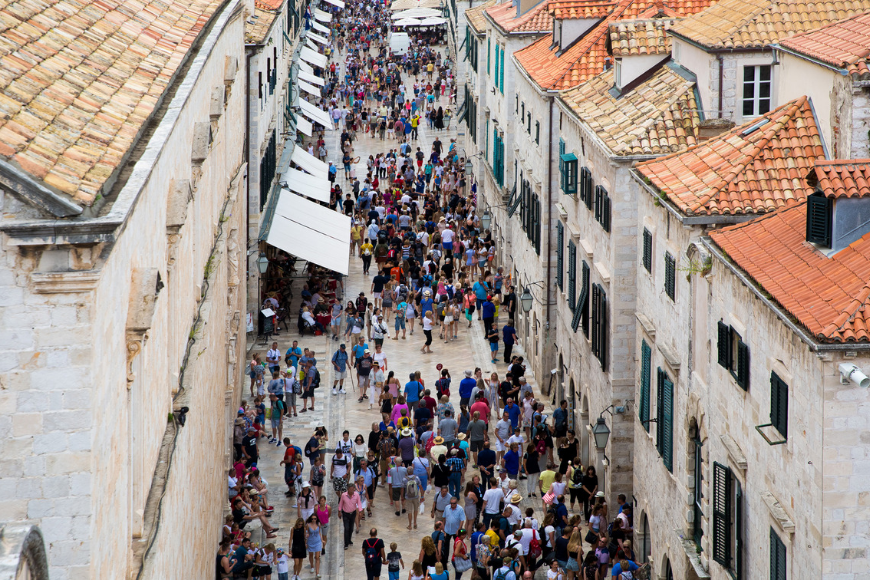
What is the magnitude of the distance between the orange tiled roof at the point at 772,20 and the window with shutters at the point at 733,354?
295 inches

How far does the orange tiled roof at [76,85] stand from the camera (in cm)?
1034

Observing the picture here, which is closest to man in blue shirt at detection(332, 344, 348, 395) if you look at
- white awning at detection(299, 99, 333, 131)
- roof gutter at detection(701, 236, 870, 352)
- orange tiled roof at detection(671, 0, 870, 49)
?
orange tiled roof at detection(671, 0, 870, 49)

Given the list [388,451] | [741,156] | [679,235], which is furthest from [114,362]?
[388,451]

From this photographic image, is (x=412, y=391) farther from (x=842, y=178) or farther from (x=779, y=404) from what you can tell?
(x=842, y=178)

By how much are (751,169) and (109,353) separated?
12158 mm

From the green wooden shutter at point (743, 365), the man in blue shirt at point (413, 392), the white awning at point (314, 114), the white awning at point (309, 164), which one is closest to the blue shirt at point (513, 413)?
the man in blue shirt at point (413, 392)

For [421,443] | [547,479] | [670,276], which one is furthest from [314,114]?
[670,276]

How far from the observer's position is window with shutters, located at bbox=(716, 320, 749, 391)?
16500mm

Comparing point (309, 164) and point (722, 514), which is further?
point (309, 164)

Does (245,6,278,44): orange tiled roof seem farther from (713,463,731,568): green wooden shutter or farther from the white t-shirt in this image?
(713,463,731,568): green wooden shutter

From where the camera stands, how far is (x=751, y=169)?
1997 centimetres

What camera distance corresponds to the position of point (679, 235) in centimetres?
1992

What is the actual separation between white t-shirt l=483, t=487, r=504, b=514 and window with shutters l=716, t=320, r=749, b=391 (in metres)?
6.64

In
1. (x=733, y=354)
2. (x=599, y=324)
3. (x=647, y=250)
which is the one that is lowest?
(x=599, y=324)
